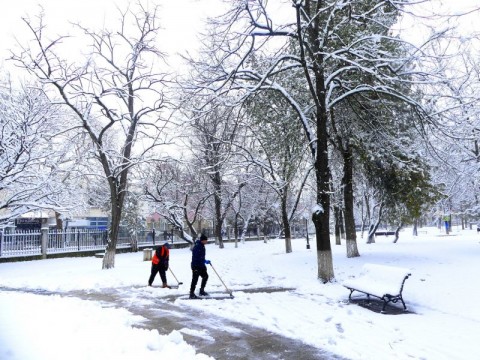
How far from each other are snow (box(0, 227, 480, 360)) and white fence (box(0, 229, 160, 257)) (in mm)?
7926

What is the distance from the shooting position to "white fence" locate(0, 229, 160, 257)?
23.1 meters

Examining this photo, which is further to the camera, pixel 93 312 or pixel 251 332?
pixel 93 312

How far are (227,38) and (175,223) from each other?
67.5 feet

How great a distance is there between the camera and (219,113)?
1187 inches

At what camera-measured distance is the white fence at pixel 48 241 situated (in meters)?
23.1

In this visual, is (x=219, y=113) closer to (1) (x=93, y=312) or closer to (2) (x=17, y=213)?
(2) (x=17, y=213)

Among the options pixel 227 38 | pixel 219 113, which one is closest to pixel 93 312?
pixel 227 38

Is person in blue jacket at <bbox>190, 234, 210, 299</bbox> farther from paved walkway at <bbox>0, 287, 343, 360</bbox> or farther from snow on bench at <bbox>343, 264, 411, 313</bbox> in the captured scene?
snow on bench at <bbox>343, 264, 411, 313</bbox>

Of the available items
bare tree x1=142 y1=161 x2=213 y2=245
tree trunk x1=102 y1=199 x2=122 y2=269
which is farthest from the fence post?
tree trunk x1=102 y1=199 x2=122 y2=269

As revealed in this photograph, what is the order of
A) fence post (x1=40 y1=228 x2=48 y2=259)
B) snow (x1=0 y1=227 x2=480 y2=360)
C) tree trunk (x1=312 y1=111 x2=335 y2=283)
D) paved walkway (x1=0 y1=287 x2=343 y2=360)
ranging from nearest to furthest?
snow (x1=0 y1=227 x2=480 y2=360)
paved walkway (x1=0 y1=287 x2=343 y2=360)
tree trunk (x1=312 y1=111 x2=335 y2=283)
fence post (x1=40 y1=228 x2=48 y2=259)

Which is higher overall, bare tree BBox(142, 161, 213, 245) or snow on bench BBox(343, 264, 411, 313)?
bare tree BBox(142, 161, 213, 245)

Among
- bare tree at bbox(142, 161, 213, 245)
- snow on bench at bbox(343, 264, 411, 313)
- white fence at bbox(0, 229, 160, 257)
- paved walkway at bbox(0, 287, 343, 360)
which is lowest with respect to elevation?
paved walkway at bbox(0, 287, 343, 360)

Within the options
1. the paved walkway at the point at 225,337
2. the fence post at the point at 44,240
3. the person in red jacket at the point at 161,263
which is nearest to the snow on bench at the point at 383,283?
the paved walkway at the point at 225,337

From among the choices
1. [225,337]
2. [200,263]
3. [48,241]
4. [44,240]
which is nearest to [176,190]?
[48,241]
